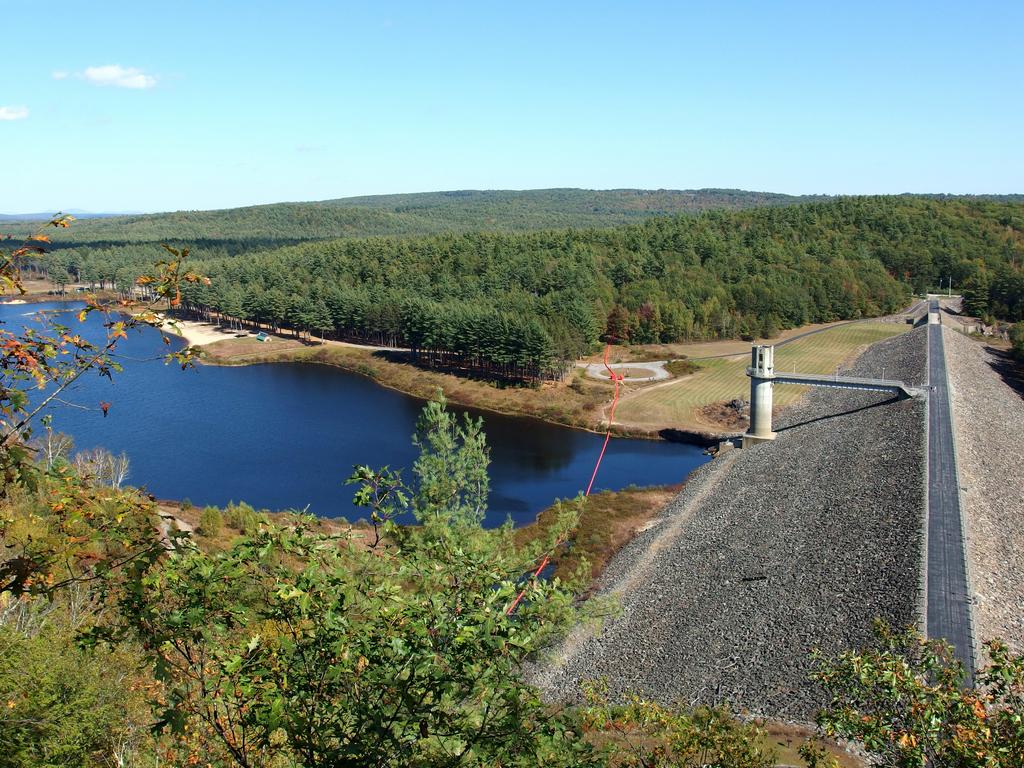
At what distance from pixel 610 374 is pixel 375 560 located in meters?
64.7

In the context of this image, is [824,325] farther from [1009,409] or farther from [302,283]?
[302,283]

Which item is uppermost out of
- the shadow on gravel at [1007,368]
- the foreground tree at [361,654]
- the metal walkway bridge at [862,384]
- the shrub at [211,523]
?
the foreground tree at [361,654]

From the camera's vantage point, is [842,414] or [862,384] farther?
[842,414]

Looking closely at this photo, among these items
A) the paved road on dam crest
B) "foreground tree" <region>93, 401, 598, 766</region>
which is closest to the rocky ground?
the paved road on dam crest

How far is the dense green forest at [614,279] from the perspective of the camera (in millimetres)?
77688

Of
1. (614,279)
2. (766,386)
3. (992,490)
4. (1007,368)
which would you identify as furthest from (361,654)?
(614,279)

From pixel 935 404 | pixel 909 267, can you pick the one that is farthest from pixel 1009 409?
pixel 909 267

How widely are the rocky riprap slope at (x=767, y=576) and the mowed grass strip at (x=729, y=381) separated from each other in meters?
12.2

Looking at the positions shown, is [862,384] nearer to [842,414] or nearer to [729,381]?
[842,414]

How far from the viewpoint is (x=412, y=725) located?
17.9 ft

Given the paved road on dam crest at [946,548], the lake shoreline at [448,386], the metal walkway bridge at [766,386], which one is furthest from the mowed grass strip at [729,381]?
the paved road on dam crest at [946,548]

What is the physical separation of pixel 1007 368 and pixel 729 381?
24877mm

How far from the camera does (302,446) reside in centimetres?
5275

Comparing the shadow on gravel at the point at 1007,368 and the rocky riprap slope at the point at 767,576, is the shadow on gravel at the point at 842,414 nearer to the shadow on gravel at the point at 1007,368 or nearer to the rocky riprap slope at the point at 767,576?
the rocky riprap slope at the point at 767,576
